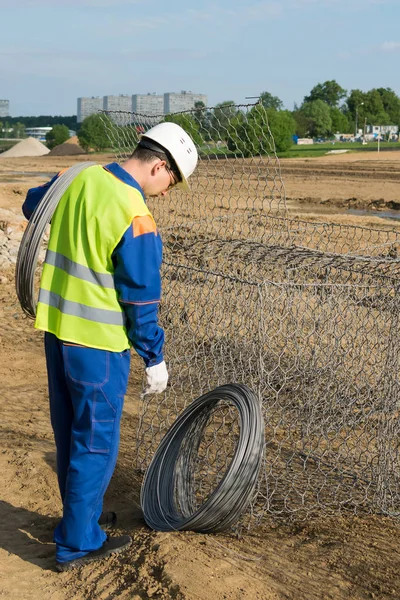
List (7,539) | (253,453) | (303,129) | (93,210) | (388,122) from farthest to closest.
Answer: (388,122), (303,129), (7,539), (253,453), (93,210)

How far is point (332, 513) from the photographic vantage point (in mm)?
4395

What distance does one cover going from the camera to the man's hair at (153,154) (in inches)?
138

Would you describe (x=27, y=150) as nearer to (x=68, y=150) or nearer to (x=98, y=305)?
(x=68, y=150)

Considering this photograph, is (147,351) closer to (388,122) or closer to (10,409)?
(10,409)

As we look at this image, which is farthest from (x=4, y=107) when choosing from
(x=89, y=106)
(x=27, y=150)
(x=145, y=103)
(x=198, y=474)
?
(x=198, y=474)

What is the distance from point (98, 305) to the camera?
3.43 meters

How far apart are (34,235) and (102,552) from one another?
162cm

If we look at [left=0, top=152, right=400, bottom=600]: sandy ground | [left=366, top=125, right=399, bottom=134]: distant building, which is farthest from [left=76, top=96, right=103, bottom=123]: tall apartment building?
[left=366, top=125, right=399, bottom=134]: distant building

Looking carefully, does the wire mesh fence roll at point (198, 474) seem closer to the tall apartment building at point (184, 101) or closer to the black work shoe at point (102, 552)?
the black work shoe at point (102, 552)

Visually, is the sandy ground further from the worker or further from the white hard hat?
the white hard hat

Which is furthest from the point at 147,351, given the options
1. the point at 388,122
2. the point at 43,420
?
the point at 388,122

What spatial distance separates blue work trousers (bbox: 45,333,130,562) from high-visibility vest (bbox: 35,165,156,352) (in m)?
0.08

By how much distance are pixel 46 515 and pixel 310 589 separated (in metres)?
1.75

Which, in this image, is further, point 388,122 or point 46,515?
point 388,122
